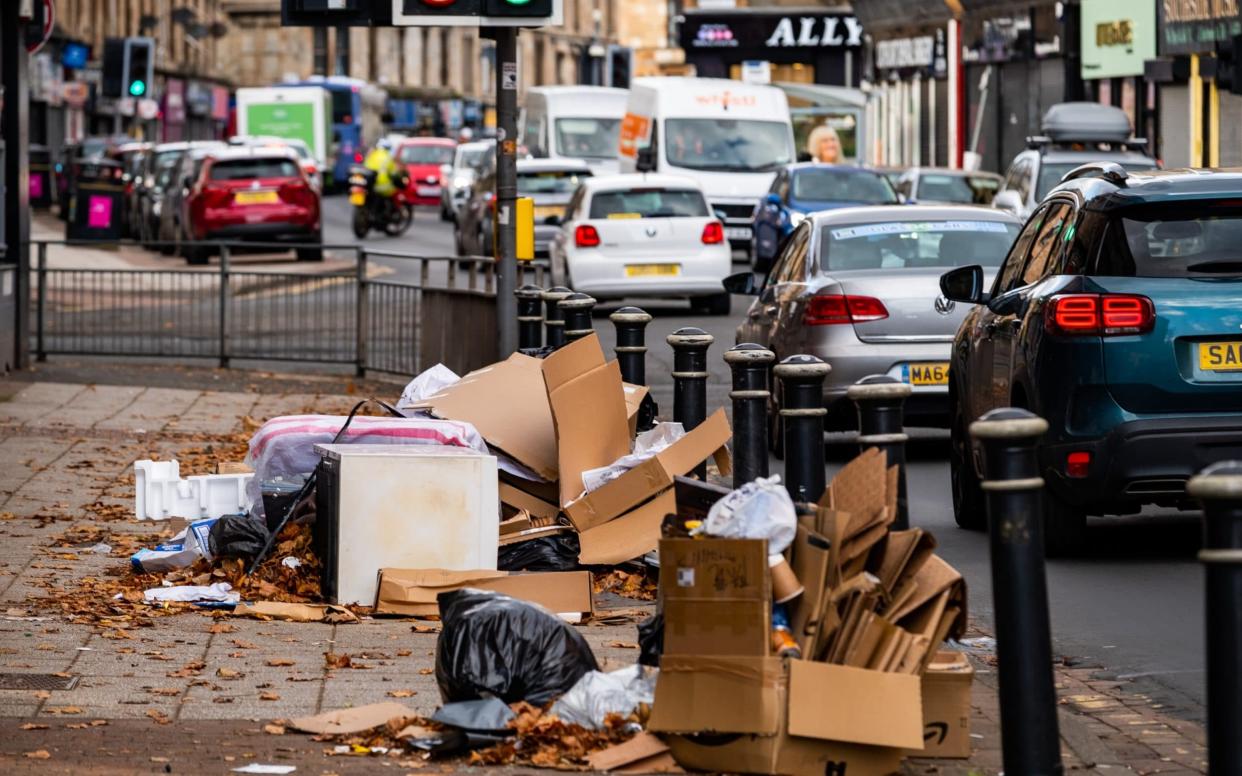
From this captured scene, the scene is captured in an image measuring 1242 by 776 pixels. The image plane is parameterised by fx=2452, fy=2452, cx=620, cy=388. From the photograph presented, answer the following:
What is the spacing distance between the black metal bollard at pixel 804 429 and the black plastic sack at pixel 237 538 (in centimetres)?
231

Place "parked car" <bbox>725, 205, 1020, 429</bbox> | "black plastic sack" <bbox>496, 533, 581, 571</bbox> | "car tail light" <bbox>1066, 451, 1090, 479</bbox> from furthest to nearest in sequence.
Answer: "parked car" <bbox>725, 205, 1020, 429</bbox>
"car tail light" <bbox>1066, 451, 1090, 479</bbox>
"black plastic sack" <bbox>496, 533, 581, 571</bbox>

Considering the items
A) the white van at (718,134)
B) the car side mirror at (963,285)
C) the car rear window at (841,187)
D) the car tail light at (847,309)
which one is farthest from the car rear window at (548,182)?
the car side mirror at (963,285)

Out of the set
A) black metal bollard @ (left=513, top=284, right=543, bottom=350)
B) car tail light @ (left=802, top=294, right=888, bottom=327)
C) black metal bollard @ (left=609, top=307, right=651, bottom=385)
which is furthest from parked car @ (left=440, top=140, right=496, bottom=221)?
black metal bollard @ (left=609, top=307, right=651, bottom=385)

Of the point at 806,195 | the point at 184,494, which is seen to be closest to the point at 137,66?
the point at 806,195

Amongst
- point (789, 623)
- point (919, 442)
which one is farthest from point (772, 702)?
point (919, 442)

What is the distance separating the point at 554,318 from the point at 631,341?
2817 mm

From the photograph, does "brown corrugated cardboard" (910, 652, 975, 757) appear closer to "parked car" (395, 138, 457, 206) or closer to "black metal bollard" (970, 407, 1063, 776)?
"black metal bollard" (970, 407, 1063, 776)

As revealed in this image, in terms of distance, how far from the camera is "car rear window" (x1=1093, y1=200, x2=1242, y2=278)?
9781mm

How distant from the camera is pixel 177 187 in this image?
40.1 m

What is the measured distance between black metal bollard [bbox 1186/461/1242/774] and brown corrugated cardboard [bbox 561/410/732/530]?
15.0 feet

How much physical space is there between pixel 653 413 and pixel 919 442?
13.0 ft

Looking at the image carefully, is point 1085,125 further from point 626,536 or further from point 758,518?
point 758,518

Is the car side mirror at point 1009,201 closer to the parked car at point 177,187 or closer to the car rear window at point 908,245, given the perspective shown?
the car rear window at point 908,245

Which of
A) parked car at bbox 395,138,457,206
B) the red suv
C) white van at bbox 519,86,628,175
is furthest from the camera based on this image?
parked car at bbox 395,138,457,206
